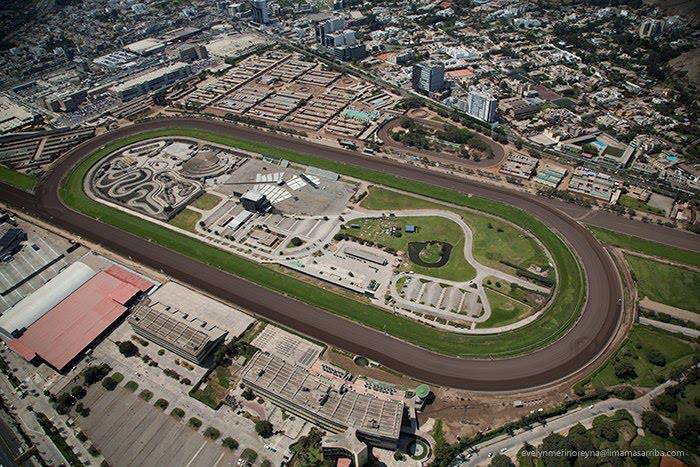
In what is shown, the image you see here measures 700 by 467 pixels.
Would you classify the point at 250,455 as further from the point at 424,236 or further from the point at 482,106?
the point at 482,106

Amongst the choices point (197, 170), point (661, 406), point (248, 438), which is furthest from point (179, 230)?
point (661, 406)

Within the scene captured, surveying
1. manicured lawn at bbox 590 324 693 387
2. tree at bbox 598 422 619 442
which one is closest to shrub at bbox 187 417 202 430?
tree at bbox 598 422 619 442

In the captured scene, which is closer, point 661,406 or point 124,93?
point 661,406

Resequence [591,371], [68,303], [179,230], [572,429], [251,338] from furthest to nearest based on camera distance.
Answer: [179,230]
[68,303]
[251,338]
[591,371]
[572,429]

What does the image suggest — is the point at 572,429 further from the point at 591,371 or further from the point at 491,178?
the point at 491,178

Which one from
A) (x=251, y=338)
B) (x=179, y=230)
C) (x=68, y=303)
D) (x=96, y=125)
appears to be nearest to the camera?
(x=251, y=338)

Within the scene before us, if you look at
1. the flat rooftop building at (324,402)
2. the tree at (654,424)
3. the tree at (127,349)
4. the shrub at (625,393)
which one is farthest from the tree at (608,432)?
the tree at (127,349)

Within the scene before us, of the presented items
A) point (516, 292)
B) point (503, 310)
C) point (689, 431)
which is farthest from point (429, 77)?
point (689, 431)
